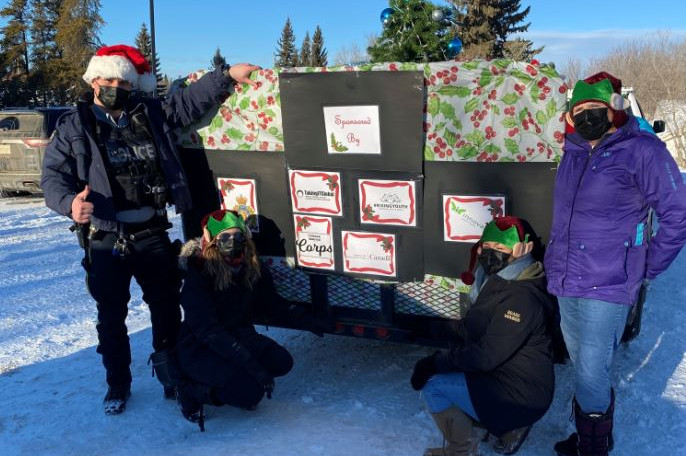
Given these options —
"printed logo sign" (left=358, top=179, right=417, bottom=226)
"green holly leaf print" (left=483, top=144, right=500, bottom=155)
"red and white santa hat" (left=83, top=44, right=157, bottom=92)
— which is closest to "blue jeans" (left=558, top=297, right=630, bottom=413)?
"green holly leaf print" (left=483, top=144, right=500, bottom=155)

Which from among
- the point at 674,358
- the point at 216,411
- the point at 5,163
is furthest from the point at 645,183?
the point at 5,163

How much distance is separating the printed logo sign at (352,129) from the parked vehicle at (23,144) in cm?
829

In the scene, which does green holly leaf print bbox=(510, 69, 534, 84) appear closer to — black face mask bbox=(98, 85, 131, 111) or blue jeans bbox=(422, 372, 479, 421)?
blue jeans bbox=(422, 372, 479, 421)

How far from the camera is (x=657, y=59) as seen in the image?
1132 inches

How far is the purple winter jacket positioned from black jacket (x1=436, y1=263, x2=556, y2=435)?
20 centimetres

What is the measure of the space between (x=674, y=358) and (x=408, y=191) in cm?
241

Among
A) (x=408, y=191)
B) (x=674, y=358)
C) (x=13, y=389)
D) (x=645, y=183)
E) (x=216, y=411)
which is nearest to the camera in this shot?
(x=645, y=183)

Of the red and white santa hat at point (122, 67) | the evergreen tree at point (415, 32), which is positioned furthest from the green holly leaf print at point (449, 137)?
the evergreen tree at point (415, 32)

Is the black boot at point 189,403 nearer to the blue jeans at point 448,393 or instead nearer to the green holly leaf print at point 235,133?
the blue jeans at point 448,393

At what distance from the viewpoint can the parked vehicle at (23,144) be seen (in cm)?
984

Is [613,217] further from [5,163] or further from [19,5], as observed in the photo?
[19,5]

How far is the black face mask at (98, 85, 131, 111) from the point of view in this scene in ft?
10.7

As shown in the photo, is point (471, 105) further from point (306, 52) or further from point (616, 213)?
point (306, 52)

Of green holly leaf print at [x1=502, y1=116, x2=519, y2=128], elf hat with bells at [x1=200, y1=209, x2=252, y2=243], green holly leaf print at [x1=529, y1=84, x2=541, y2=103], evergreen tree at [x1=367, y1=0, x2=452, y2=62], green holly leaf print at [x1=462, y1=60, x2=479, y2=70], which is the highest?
evergreen tree at [x1=367, y1=0, x2=452, y2=62]
